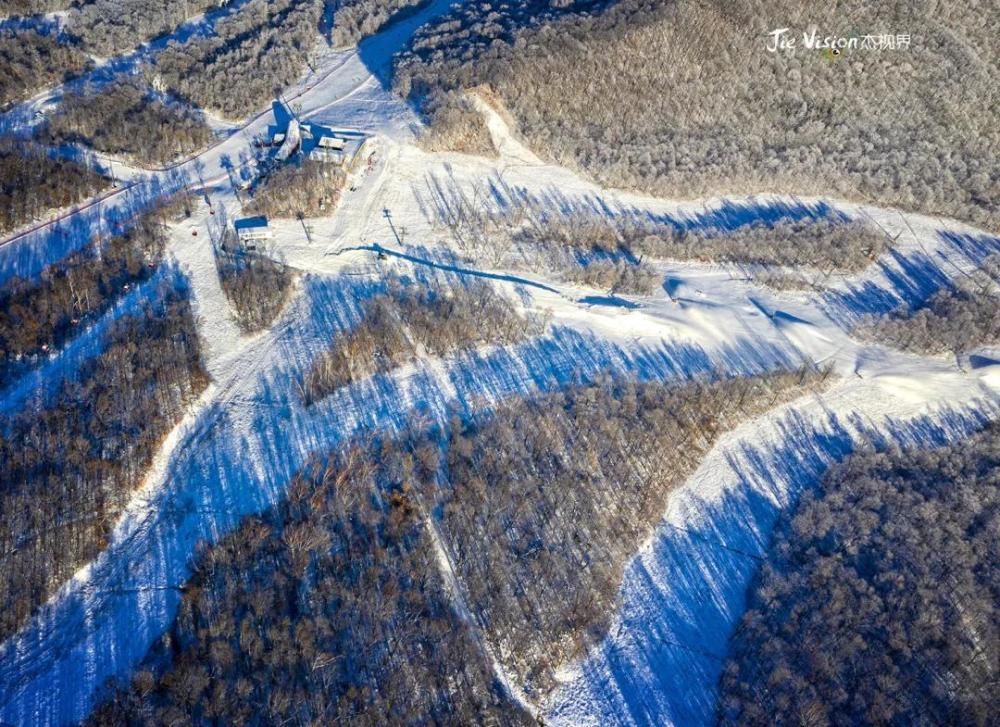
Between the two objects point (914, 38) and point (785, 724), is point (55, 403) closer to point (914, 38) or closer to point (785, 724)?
point (785, 724)

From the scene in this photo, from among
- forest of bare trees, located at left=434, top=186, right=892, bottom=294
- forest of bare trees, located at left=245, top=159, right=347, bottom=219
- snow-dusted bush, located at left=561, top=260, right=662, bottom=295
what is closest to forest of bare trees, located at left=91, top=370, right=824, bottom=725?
snow-dusted bush, located at left=561, top=260, right=662, bottom=295

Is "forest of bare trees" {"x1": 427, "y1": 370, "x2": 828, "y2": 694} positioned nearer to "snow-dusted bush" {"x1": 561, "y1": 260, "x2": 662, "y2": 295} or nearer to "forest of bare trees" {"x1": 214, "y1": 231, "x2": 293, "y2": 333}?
"snow-dusted bush" {"x1": 561, "y1": 260, "x2": 662, "y2": 295}

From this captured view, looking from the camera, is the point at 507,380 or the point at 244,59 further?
the point at 244,59

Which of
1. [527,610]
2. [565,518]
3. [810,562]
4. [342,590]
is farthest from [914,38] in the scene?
[342,590]

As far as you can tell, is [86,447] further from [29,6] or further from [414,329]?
[29,6]

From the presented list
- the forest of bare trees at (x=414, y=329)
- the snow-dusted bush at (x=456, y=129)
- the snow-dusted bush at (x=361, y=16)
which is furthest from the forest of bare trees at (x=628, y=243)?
the snow-dusted bush at (x=361, y=16)

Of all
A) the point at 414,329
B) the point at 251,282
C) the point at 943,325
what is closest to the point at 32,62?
the point at 251,282

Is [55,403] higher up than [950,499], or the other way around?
Answer: [55,403]
